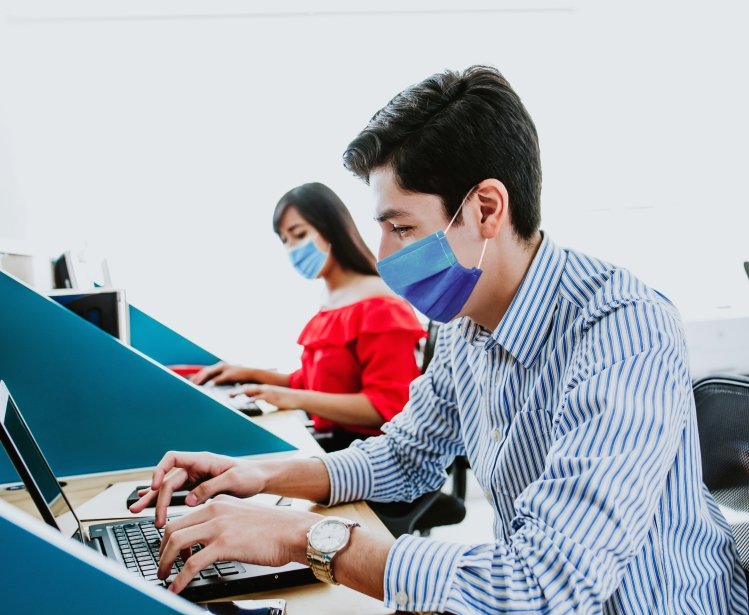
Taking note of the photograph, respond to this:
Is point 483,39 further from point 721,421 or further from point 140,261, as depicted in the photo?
point 721,421

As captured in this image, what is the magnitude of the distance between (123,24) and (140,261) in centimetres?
92

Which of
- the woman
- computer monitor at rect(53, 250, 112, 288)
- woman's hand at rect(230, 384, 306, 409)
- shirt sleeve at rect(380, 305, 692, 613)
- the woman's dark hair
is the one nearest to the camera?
shirt sleeve at rect(380, 305, 692, 613)

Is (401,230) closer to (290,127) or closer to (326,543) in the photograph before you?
(326,543)

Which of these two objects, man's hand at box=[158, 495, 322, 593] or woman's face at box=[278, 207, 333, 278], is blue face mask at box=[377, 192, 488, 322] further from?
woman's face at box=[278, 207, 333, 278]

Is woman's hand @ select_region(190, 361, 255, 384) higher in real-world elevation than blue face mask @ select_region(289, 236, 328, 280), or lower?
lower

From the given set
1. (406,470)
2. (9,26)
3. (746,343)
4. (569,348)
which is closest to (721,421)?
(569,348)

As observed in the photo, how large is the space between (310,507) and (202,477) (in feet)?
0.58

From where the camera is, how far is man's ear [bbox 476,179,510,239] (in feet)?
3.14

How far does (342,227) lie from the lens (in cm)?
227

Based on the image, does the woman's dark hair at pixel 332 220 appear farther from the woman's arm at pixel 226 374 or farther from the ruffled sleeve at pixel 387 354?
the woman's arm at pixel 226 374

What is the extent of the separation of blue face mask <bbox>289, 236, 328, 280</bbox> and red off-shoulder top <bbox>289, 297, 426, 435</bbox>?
158mm

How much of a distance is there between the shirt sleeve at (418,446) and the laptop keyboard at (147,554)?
321 millimetres

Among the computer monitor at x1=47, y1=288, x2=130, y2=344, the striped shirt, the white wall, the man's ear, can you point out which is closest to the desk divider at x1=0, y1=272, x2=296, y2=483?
the computer monitor at x1=47, y1=288, x2=130, y2=344

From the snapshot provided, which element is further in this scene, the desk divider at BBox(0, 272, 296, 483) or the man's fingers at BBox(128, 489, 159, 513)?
the desk divider at BBox(0, 272, 296, 483)
